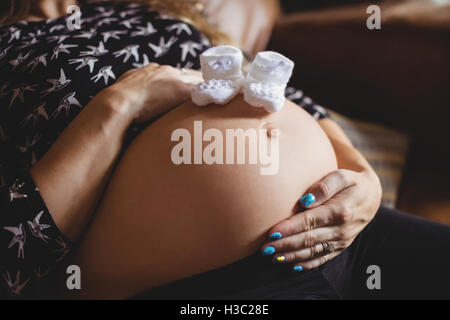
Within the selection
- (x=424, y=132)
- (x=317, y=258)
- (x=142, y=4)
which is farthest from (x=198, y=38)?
(x=424, y=132)

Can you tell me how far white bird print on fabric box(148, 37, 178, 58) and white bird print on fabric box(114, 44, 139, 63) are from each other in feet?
0.12

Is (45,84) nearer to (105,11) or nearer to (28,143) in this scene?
(28,143)

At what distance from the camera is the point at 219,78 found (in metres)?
0.59

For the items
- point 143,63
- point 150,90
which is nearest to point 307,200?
point 150,90

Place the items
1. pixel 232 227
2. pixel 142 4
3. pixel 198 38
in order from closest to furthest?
pixel 232 227
pixel 198 38
pixel 142 4

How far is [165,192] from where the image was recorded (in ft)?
1.76

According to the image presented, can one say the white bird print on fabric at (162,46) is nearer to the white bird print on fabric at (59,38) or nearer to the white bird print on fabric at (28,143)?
the white bird print on fabric at (59,38)

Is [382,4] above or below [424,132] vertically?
above

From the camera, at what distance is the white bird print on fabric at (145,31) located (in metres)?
0.75

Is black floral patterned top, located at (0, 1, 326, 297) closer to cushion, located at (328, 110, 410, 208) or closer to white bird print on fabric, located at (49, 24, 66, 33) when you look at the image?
white bird print on fabric, located at (49, 24, 66, 33)

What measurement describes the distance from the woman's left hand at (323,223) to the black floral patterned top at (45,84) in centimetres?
35

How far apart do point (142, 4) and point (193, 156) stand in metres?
0.59

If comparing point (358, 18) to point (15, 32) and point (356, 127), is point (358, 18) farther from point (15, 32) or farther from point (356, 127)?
point (15, 32)
